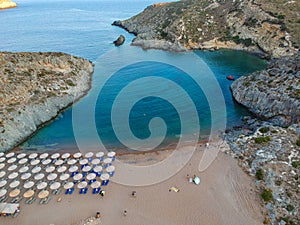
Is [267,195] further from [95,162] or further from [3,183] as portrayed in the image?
[3,183]

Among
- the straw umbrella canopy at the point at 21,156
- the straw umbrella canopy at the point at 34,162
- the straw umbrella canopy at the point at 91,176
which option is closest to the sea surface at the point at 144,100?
the straw umbrella canopy at the point at 21,156

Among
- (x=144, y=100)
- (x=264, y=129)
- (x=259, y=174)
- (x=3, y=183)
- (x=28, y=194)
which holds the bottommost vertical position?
(x=259, y=174)

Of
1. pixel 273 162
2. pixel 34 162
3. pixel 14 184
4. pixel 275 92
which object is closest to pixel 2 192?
pixel 14 184

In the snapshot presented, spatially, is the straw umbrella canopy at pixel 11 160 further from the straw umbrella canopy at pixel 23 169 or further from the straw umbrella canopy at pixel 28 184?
the straw umbrella canopy at pixel 28 184

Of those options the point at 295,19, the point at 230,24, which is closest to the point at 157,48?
the point at 230,24

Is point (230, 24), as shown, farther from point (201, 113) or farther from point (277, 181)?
point (277, 181)

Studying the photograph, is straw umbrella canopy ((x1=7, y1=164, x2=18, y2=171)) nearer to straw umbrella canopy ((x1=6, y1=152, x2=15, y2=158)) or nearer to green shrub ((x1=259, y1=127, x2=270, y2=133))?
straw umbrella canopy ((x1=6, y1=152, x2=15, y2=158))

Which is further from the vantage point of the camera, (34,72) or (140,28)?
(140,28)
